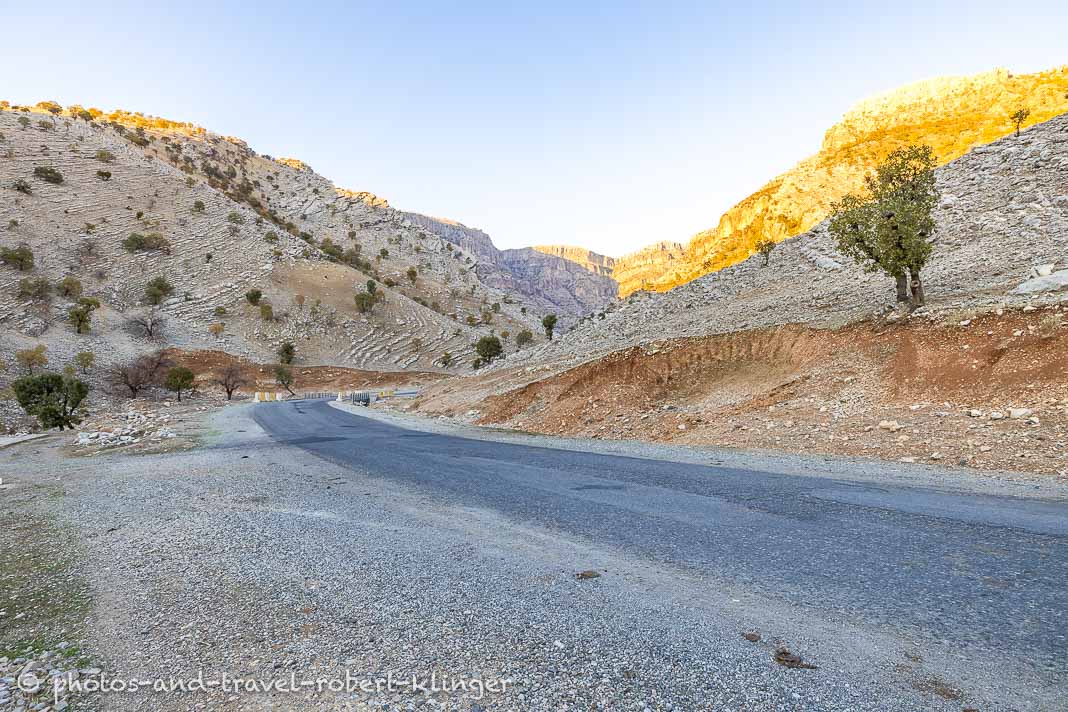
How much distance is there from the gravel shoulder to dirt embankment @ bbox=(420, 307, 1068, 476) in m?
8.65

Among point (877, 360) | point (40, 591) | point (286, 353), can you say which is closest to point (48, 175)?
point (286, 353)

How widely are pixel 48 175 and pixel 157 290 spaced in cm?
2679

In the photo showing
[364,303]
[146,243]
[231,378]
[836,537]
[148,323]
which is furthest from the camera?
[364,303]

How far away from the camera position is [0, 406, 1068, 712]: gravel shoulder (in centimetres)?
271

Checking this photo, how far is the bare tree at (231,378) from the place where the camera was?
51438 mm

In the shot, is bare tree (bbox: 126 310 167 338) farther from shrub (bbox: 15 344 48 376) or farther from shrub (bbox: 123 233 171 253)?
shrub (bbox: 15 344 48 376)

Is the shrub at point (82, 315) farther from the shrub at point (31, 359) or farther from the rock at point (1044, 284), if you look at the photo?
the rock at point (1044, 284)

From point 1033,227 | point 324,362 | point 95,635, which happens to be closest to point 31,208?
point 324,362

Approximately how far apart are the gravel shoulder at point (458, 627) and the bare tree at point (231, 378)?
5067cm

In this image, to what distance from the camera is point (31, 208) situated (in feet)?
206

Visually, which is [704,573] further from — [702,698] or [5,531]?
[5,531]

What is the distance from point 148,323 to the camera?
56.8m

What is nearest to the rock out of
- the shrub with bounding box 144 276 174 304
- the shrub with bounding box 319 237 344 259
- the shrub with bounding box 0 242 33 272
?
the shrub with bounding box 144 276 174 304

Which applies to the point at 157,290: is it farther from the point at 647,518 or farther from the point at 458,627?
the point at 458,627
